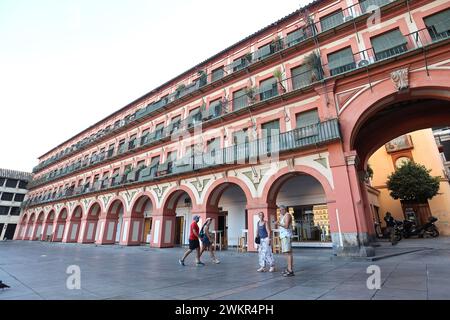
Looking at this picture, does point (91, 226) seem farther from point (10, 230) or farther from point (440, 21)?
point (10, 230)

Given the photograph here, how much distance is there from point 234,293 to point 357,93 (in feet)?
34.1

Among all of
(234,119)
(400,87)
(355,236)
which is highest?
(234,119)

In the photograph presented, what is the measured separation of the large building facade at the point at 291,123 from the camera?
10.1 meters

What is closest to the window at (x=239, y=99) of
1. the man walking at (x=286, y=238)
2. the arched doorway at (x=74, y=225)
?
the man walking at (x=286, y=238)

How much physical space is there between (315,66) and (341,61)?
50.6 inches

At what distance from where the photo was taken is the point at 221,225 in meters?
17.5

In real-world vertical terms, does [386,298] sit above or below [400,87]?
below

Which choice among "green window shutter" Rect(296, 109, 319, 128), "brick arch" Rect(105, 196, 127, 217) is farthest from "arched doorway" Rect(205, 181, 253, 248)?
"brick arch" Rect(105, 196, 127, 217)

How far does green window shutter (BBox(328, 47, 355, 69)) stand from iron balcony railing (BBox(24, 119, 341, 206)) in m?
3.48

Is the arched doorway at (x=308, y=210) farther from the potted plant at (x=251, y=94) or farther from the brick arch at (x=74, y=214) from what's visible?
the brick arch at (x=74, y=214)

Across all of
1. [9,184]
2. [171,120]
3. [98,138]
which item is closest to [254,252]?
[171,120]

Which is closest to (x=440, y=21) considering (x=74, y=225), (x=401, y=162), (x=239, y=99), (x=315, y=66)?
(x=315, y=66)
